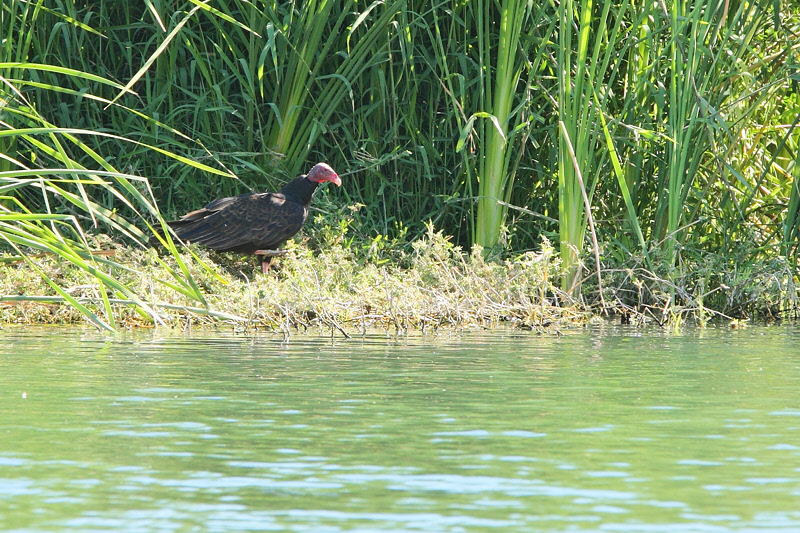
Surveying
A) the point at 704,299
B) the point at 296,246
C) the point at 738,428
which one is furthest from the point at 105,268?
the point at 738,428

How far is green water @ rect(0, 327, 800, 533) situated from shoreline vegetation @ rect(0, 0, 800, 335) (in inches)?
56.1

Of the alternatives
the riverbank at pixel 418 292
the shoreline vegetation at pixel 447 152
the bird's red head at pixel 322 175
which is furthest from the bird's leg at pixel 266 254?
the bird's red head at pixel 322 175

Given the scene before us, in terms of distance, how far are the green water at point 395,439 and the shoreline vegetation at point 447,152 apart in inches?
56.1

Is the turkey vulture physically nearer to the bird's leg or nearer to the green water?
the bird's leg

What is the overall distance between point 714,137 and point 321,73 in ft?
9.12

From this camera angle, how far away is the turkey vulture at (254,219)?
8.22m

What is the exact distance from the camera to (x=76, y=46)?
28.2 feet

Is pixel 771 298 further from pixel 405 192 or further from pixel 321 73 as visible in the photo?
pixel 321 73

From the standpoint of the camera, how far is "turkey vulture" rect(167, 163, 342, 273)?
8.22 meters

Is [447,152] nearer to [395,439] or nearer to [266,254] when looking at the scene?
[266,254]

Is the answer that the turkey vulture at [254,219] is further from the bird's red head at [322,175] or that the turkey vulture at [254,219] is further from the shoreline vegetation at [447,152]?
the shoreline vegetation at [447,152]

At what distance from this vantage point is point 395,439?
367cm

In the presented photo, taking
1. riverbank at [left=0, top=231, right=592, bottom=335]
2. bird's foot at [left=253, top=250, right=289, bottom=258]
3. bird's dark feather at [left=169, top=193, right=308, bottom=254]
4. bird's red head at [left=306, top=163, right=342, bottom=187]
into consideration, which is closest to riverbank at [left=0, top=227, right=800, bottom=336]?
riverbank at [left=0, top=231, right=592, bottom=335]

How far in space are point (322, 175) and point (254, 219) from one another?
0.59 m
